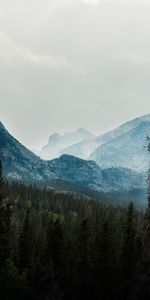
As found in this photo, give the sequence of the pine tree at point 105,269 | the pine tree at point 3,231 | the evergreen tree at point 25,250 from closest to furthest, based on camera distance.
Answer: the pine tree at point 3,231 < the pine tree at point 105,269 < the evergreen tree at point 25,250

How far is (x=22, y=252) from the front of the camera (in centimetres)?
8444

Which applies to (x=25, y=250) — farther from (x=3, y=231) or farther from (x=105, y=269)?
(x=3, y=231)

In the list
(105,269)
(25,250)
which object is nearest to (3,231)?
(25,250)

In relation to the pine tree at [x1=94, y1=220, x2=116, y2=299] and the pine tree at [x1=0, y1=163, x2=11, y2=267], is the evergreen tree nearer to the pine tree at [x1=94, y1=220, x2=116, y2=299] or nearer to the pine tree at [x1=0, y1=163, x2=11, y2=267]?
the pine tree at [x1=0, y1=163, x2=11, y2=267]

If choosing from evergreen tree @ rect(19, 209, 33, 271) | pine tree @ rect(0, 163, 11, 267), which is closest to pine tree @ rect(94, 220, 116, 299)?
evergreen tree @ rect(19, 209, 33, 271)

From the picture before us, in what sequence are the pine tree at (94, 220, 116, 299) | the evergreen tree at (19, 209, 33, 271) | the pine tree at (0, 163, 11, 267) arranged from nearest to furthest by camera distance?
the pine tree at (0, 163, 11, 267)
the pine tree at (94, 220, 116, 299)
the evergreen tree at (19, 209, 33, 271)

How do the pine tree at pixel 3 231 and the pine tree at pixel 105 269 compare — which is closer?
the pine tree at pixel 3 231

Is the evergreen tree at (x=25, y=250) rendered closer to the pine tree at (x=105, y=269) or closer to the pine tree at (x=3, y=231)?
the pine tree at (x=3, y=231)

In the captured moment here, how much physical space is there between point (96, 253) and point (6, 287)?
1868 cm

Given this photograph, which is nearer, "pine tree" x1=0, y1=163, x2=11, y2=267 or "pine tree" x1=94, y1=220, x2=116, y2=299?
"pine tree" x1=0, y1=163, x2=11, y2=267

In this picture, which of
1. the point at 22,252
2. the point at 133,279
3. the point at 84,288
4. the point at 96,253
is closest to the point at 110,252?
the point at 96,253

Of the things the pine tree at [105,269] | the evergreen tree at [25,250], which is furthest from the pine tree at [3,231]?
the pine tree at [105,269]

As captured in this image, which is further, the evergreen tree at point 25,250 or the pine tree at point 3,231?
the evergreen tree at point 25,250

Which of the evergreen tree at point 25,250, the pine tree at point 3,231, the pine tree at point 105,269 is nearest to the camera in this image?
the pine tree at point 3,231
